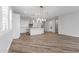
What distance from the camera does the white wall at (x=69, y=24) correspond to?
7582mm

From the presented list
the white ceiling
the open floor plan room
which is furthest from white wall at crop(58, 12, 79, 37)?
the white ceiling

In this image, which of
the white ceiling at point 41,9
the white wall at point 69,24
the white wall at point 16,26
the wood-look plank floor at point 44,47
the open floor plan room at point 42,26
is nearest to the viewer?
the wood-look plank floor at point 44,47

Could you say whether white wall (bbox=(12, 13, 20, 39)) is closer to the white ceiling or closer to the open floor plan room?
the open floor plan room

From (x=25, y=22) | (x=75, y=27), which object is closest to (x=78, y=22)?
(x=75, y=27)

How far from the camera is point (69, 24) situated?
8.53 metres

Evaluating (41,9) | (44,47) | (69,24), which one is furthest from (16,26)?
(69,24)

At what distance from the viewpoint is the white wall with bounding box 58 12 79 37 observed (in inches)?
299

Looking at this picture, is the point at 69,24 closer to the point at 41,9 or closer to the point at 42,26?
the point at 42,26

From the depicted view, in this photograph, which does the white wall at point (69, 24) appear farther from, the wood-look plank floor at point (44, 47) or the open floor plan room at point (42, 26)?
the wood-look plank floor at point (44, 47)

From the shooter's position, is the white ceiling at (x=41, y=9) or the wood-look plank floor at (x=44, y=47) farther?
the white ceiling at (x=41, y=9)

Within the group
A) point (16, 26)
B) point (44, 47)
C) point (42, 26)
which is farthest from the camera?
point (42, 26)

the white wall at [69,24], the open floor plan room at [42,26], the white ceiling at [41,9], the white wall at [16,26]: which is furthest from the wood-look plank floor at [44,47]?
the white wall at [69,24]
